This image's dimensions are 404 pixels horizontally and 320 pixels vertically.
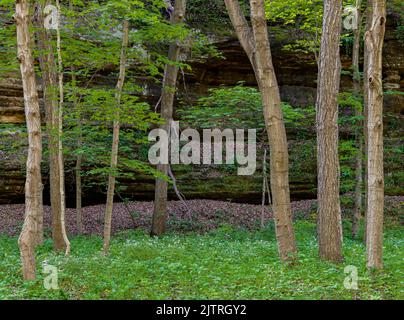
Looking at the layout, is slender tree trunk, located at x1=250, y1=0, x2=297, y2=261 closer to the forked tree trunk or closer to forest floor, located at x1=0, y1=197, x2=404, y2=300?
forest floor, located at x1=0, y1=197, x2=404, y2=300

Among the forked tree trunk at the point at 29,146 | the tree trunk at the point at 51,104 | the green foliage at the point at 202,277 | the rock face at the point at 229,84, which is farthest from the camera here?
the rock face at the point at 229,84

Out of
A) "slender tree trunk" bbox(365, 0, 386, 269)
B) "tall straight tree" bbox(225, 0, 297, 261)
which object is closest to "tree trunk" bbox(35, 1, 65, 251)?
"tall straight tree" bbox(225, 0, 297, 261)

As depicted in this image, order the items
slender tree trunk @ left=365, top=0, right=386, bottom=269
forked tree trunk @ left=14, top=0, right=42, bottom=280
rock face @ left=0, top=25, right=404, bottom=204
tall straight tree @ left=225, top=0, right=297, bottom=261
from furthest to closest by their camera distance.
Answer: rock face @ left=0, top=25, right=404, bottom=204
tall straight tree @ left=225, top=0, right=297, bottom=261
slender tree trunk @ left=365, top=0, right=386, bottom=269
forked tree trunk @ left=14, top=0, right=42, bottom=280

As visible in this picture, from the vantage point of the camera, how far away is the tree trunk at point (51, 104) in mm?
10602

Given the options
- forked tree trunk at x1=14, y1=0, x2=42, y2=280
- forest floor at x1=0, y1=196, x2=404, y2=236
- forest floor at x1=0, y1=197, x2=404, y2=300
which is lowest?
forest floor at x1=0, y1=196, x2=404, y2=236

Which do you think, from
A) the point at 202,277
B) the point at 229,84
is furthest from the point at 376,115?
the point at 229,84

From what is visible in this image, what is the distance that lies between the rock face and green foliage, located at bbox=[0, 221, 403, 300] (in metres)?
8.07

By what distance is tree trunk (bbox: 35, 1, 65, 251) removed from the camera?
1060cm

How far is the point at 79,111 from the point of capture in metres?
10.5

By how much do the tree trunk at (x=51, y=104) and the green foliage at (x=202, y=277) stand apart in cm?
131

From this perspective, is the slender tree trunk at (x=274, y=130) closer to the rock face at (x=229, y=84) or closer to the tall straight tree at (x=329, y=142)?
the tall straight tree at (x=329, y=142)

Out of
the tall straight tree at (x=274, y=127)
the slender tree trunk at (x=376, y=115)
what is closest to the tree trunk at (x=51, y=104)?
the tall straight tree at (x=274, y=127)
